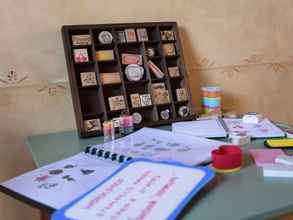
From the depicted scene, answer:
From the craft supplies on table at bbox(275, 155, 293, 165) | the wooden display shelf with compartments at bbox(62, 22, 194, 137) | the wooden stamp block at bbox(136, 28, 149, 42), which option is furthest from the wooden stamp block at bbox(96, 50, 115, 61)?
the craft supplies on table at bbox(275, 155, 293, 165)

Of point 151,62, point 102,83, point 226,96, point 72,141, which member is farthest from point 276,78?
point 72,141

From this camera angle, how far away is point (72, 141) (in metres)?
1.01

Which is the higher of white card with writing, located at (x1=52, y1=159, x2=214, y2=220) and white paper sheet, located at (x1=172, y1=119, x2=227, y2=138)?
white paper sheet, located at (x1=172, y1=119, x2=227, y2=138)

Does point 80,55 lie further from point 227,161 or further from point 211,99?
point 227,161

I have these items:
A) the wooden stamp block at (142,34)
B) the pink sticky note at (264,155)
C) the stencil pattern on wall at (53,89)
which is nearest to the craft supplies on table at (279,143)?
the pink sticky note at (264,155)

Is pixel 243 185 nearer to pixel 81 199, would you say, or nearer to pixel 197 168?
pixel 197 168

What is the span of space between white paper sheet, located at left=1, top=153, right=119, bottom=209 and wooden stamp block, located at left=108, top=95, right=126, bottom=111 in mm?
274

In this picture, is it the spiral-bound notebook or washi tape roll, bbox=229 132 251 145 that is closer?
the spiral-bound notebook

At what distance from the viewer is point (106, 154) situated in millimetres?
821

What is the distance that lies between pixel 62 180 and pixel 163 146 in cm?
27

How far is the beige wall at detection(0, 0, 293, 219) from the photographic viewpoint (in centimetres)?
106

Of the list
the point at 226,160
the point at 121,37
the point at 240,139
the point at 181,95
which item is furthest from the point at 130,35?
the point at 226,160

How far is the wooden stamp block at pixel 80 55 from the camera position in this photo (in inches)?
41.7

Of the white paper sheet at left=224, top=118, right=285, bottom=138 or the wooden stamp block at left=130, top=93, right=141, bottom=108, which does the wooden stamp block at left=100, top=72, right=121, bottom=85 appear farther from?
the white paper sheet at left=224, top=118, right=285, bottom=138
